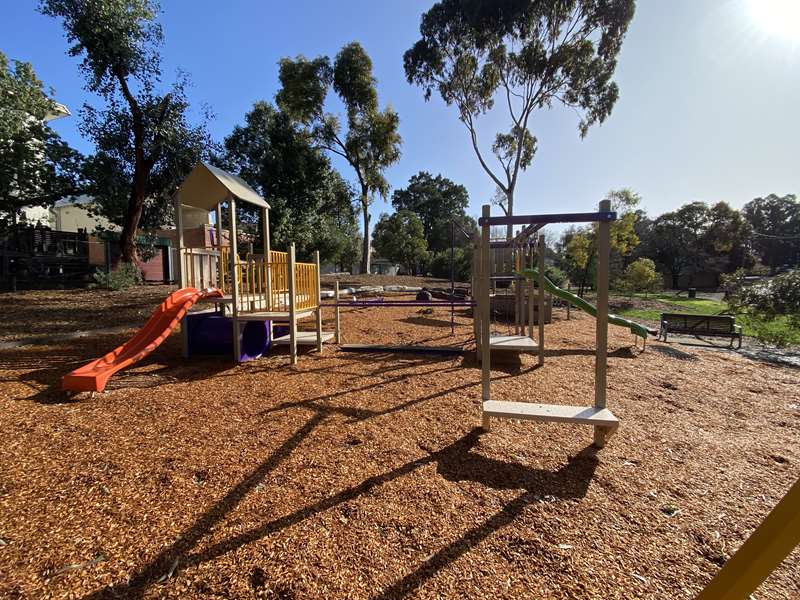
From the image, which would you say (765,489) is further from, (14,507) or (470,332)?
(470,332)

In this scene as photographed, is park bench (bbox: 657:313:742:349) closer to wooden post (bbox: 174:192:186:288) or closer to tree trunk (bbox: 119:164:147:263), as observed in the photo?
wooden post (bbox: 174:192:186:288)

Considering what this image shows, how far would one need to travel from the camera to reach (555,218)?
3309 mm

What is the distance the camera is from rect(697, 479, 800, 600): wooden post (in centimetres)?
121

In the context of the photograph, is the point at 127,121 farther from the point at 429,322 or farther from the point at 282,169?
the point at 429,322

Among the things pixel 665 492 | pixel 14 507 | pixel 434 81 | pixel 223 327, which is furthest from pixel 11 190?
pixel 434 81

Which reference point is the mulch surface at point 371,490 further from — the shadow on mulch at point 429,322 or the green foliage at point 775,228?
the green foliage at point 775,228

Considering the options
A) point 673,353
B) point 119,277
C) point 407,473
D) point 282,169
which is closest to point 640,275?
point 673,353

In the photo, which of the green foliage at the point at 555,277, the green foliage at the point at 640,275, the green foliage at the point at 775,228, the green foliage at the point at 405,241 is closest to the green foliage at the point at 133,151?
the green foliage at the point at 555,277

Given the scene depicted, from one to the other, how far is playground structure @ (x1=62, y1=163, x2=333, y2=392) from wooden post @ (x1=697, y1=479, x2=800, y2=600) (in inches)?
215

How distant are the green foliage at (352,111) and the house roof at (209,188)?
14.4 meters

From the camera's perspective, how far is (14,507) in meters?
2.27

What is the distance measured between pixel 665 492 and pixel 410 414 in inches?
88.6

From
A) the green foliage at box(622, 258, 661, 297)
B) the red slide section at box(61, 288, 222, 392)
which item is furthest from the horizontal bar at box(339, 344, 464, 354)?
the green foliage at box(622, 258, 661, 297)

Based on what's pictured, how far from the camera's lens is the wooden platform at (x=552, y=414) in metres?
2.93
